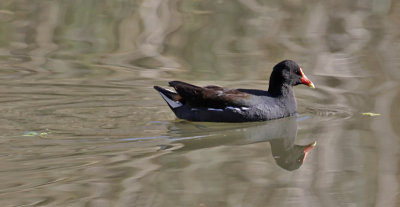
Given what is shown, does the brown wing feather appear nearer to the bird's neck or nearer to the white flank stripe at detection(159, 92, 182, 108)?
the white flank stripe at detection(159, 92, 182, 108)

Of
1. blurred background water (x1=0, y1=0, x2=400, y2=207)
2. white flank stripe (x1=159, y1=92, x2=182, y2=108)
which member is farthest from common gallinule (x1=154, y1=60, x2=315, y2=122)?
blurred background water (x1=0, y1=0, x2=400, y2=207)

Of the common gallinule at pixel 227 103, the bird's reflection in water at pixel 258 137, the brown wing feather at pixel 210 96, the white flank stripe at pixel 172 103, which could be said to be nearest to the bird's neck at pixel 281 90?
the common gallinule at pixel 227 103

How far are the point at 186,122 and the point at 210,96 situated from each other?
391 mm

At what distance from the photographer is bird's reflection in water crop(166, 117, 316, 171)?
24.0 feet

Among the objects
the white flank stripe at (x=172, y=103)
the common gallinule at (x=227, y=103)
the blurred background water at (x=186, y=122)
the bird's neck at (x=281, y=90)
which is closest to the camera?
the blurred background water at (x=186, y=122)

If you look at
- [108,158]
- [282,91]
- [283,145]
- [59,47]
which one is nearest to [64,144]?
[108,158]

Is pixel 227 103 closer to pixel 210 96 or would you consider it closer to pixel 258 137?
pixel 210 96

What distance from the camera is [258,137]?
26.3 feet

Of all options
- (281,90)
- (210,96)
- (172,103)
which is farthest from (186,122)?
(281,90)

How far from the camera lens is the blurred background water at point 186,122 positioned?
242 inches

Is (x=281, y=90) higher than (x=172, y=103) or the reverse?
higher

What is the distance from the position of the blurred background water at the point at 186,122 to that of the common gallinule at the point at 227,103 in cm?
13

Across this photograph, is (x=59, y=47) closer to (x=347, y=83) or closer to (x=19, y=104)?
(x=19, y=104)

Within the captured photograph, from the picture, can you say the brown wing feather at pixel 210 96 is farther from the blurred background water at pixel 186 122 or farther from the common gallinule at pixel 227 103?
the blurred background water at pixel 186 122
